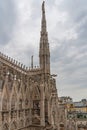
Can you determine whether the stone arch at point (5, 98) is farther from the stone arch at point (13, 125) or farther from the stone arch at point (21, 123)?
the stone arch at point (21, 123)

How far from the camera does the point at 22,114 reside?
1789 inches

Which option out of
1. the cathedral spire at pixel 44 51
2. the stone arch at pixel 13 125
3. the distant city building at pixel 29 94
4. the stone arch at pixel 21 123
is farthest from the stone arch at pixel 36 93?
the stone arch at pixel 13 125

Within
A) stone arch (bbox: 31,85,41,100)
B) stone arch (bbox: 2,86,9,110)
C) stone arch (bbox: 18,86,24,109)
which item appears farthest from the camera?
stone arch (bbox: 31,85,41,100)

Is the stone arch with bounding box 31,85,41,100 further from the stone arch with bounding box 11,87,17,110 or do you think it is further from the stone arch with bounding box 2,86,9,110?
the stone arch with bounding box 2,86,9,110

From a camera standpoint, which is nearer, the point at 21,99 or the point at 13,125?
the point at 13,125

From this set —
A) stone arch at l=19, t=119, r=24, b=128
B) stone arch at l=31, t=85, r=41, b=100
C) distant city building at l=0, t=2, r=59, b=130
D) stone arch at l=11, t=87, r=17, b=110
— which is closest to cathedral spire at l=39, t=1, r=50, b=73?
Answer: distant city building at l=0, t=2, r=59, b=130

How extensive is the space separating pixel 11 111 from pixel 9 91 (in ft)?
12.1

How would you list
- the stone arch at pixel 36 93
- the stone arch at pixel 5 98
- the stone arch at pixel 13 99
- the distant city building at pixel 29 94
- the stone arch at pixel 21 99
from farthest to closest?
1. the stone arch at pixel 36 93
2. the stone arch at pixel 21 99
3. the stone arch at pixel 13 99
4. the distant city building at pixel 29 94
5. the stone arch at pixel 5 98

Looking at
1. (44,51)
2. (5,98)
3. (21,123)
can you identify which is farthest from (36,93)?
(5,98)

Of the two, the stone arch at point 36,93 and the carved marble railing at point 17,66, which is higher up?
the carved marble railing at point 17,66

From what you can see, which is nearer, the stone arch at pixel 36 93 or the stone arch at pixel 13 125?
the stone arch at pixel 13 125

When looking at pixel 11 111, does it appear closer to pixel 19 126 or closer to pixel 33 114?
pixel 19 126

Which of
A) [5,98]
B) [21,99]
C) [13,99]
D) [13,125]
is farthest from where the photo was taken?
[21,99]

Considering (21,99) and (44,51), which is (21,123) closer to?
(21,99)
